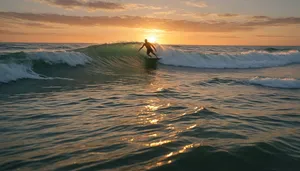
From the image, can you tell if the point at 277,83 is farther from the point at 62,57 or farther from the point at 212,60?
the point at 212,60

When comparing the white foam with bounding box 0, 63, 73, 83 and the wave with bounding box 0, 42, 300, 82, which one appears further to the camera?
the wave with bounding box 0, 42, 300, 82

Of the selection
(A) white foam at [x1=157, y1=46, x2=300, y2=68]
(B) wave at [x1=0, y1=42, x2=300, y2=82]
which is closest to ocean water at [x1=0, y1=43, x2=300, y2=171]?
(B) wave at [x1=0, y1=42, x2=300, y2=82]

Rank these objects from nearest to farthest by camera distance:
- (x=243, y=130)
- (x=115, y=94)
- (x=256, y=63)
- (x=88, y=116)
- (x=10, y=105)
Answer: (x=243, y=130)
(x=88, y=116)
(x=10, y=105)
(x=115, y=94)
(x=256, y=63)

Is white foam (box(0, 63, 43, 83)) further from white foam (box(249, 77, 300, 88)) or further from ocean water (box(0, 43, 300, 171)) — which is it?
white foam (box(249, 77, 300, 88))

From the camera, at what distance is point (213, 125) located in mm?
5250

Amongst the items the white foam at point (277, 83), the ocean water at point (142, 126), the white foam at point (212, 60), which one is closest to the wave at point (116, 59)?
the white foam at point (212, 60)

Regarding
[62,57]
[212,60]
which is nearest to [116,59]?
[62,57]

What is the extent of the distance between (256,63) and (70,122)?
22.1m

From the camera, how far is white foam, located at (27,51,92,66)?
47.0 ft

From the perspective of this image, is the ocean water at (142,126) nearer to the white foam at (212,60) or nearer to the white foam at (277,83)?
the white foam at (277,83)

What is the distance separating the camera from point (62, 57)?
15.7m

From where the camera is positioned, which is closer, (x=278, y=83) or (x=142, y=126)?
(x=142, y=126)

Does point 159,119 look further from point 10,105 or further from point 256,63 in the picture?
point 256,63

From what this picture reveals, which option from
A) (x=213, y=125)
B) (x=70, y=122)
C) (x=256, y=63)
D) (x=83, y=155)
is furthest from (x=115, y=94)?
(x=256, y=63)
